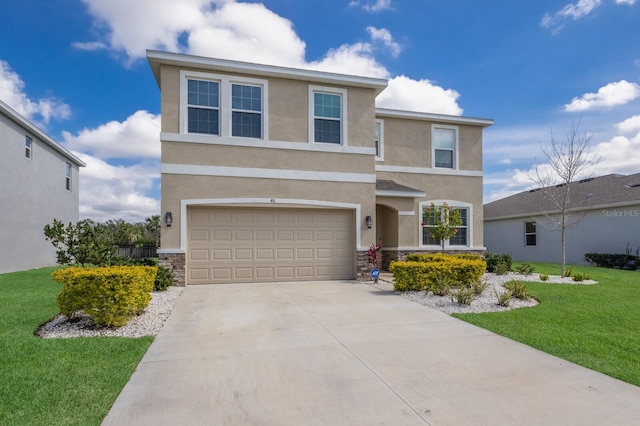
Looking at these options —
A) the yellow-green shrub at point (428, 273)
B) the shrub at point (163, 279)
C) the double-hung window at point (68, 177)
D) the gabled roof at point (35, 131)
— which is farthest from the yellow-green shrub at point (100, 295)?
the double-hung window at point (68, 177)

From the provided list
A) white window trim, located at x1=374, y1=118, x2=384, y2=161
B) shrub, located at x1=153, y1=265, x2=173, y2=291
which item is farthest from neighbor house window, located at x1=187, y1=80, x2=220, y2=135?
white window trim, located at x1=374, y1=118, x2=384, y2=161

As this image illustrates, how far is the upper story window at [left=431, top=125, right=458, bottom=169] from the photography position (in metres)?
16.1

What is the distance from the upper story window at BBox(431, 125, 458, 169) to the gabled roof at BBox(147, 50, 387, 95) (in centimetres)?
409

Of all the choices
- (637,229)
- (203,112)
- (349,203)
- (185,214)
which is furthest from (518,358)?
(637,229)

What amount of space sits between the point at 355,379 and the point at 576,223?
18361 mm

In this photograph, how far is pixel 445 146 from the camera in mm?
16219

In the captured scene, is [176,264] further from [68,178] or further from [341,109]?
[68,178]

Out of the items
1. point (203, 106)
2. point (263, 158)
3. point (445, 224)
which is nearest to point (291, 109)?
point (263, 158)

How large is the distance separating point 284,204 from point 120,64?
7040mm

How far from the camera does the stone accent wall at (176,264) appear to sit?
11.1 m

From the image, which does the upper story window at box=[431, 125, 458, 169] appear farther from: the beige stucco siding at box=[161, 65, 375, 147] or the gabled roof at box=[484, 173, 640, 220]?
the gabled roof at box=[484, 173, 640, 220]

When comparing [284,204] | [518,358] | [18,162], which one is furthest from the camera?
[18,162]

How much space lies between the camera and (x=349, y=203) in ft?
41.6

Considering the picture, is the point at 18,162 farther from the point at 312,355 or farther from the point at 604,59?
the point at 604,59
